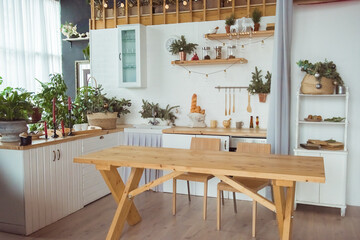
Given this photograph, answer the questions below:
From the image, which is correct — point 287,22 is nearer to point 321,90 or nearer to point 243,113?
point 321,90

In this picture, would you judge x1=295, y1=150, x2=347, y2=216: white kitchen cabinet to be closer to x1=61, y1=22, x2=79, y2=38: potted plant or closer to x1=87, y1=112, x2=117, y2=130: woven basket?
x1=87, y1=112, x2=117, y2=130: woven basket

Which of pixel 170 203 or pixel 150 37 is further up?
pixel 150 37

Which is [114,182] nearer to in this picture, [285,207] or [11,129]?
[11,129]

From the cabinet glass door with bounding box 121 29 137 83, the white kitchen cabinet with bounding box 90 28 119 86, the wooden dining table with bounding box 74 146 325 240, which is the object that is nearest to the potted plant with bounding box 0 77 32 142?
the wooden dining table with bounding box 74 146 325 240

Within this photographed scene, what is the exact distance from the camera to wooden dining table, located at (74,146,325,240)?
8.36ft

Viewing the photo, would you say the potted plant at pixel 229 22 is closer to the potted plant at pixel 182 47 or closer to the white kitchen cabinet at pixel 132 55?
the potted plant at pixel 182 47

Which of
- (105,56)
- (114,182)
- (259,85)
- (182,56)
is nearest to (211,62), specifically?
(182,56)

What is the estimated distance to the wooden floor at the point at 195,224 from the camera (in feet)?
10.9

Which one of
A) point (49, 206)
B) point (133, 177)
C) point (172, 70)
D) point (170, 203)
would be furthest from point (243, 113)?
point (49, 206)

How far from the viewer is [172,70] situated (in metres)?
5.22

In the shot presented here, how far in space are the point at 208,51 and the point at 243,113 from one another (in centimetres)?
102

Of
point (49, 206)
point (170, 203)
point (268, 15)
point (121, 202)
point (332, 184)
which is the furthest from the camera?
point (268, 15)

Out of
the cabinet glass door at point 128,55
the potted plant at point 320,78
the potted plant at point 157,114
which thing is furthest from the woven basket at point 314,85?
the cabinet glass door at point 128,55

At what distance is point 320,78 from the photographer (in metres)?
3.95
